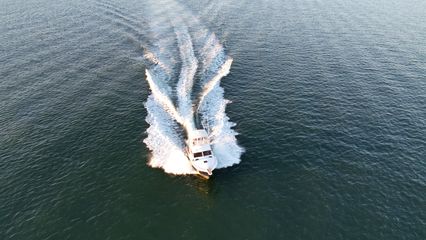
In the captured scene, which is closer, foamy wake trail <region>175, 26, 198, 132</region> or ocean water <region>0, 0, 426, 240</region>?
ocean water <region>0, 0, 426, 240</region>

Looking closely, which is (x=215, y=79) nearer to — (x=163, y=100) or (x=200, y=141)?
(x=163, y=100)

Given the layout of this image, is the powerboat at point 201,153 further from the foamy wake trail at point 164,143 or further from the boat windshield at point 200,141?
the foamy wake trail at point 164,143

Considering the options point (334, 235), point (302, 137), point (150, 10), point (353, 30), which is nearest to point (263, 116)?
point (302, 137)

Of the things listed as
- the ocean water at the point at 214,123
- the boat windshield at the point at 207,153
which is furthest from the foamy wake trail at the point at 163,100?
the boat windshield at the point at 207,153

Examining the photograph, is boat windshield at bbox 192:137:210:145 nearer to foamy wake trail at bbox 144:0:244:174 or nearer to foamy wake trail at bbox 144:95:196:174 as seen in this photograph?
foamy wake trail at bbox 144:0:244:174

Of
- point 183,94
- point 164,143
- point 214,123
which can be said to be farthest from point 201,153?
point 183,94

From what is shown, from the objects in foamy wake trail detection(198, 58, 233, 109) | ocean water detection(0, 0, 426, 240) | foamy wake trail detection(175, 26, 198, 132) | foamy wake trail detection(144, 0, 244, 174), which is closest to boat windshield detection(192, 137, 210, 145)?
foamy wake trail detection(144, 0, 244, 174)

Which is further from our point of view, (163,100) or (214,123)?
(163,100)
